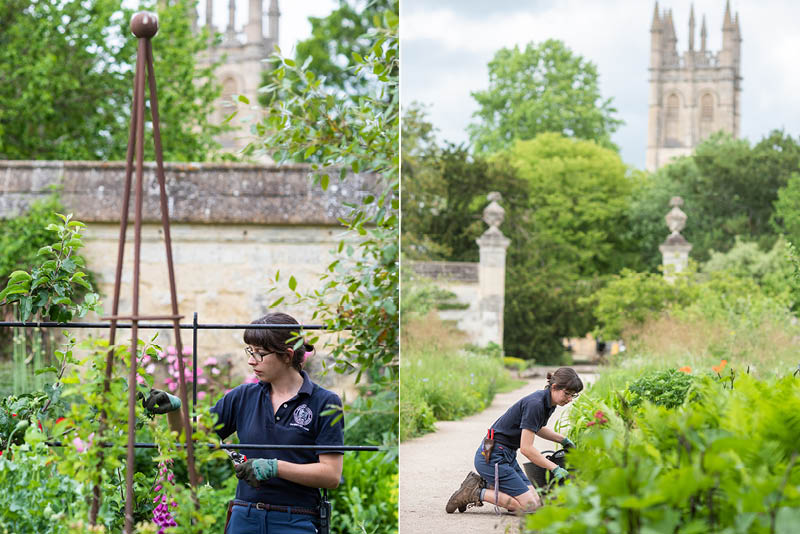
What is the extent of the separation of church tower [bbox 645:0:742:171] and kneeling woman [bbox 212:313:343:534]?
5.68 feet

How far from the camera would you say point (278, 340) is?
2943 mm

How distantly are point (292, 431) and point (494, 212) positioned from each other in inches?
56.0

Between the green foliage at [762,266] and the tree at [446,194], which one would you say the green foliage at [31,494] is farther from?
the green foliage at [762,266]

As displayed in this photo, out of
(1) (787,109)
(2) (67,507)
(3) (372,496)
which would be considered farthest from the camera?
(3) (372,496)

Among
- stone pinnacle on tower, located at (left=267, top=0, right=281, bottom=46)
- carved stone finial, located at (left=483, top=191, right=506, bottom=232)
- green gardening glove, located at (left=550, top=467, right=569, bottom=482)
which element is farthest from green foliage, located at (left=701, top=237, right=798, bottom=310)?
stone pinnacle on tower, located at (left=267, top=0, right=281, bottom=46)

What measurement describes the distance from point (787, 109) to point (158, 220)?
193 inches

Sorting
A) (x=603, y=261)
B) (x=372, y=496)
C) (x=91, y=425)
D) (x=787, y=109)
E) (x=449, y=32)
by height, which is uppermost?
(x=449, y=32)

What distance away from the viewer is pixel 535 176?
3824mm

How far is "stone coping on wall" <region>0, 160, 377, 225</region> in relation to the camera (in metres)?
6.92

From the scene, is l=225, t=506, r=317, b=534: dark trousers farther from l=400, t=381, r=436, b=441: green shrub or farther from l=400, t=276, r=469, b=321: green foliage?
l=400, t=276, r=469, b=321: green foliage

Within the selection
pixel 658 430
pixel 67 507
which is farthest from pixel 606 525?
pixel 67 507

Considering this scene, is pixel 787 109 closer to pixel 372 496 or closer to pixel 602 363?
→ pixel 602 363

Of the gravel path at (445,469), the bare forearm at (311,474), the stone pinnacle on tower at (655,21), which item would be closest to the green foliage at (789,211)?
the stone pinnacle on tower at (655,21)

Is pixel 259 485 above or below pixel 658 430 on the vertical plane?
below
